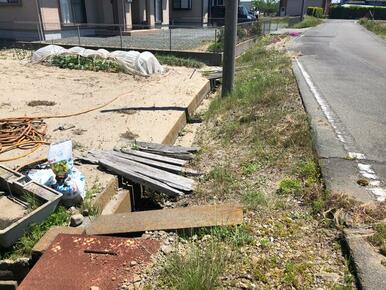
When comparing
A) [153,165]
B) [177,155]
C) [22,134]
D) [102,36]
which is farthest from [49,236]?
[102,36]

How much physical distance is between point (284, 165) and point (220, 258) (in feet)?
7.29

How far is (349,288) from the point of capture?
2762 millimetres

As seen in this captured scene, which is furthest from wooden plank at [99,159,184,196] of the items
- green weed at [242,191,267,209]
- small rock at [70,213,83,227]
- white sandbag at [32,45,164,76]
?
white sandbag at [32,45,164,76]

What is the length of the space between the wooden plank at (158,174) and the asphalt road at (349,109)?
6.04ft

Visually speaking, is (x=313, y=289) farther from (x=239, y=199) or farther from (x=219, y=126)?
(x=219, y=126)

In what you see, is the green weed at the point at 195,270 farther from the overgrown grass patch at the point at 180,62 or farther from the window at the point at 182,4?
the window at the point at 182,4

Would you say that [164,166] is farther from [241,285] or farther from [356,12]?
[356,12]

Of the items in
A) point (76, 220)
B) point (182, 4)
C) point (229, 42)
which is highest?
point (182, 4)

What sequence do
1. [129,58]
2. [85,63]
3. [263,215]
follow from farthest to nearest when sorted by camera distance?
[85,63] → [129,58] → [263,215]

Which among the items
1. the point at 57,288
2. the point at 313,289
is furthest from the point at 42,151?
the point at 313,289

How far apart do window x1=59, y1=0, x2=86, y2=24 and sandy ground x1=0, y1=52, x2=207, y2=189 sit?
519 cm

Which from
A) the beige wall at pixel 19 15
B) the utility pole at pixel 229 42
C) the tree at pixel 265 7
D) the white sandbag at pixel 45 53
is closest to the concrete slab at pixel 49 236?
the utility pole at pixel 229 42

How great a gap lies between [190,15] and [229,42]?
2335cm

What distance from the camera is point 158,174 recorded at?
518 centimetres
